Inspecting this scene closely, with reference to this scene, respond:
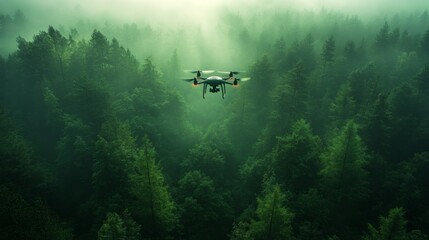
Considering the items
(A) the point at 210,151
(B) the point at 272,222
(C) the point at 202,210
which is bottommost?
(B) the point at 272,222

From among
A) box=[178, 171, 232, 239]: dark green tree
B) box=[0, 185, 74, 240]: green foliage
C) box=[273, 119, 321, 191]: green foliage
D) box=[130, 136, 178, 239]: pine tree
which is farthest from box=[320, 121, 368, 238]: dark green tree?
box=[0, 185, 74, 240]: green foliage

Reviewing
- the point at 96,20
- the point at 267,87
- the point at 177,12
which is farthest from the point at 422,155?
the point at 96,20

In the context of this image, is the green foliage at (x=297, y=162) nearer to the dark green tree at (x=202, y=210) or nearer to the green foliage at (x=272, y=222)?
the dark green tree at (x=202, y=210)

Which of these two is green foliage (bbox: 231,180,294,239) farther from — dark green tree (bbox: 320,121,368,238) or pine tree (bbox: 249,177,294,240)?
dark green tree (bbox: 320,121,368,238)

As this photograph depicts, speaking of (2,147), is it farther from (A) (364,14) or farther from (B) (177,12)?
(A) (364,14)

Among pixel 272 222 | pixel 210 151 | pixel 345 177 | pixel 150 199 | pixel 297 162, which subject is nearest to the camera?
pixel 272 222

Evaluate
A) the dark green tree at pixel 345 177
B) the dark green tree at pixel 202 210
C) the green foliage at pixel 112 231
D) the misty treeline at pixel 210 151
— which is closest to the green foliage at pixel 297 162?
the misty treeline at pixel 210 151

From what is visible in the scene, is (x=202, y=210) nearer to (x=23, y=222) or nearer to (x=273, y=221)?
(x=273, y=221)

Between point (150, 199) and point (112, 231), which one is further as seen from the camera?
point (150, 199)

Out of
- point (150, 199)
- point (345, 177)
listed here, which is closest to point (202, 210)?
point (150, 199)
